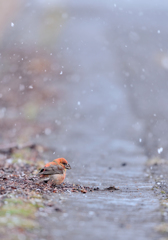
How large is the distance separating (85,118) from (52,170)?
1483 centimetres

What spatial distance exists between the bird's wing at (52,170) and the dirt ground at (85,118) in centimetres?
26

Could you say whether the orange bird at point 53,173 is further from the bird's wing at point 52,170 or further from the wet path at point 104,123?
the wet path at point 104,123

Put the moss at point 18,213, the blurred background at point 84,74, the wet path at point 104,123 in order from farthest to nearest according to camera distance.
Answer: the blurred background at point 84,74 → the wet path at point 104,123 → the moss at point 18,213

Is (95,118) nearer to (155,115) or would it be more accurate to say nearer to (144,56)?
(155,115)

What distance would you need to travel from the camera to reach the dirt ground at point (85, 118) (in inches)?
222

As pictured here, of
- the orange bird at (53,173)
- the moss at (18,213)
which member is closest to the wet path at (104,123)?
the moss at (18,213)

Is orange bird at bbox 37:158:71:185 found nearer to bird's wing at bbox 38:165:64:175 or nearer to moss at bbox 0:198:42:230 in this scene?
bird's wing at bbox 38:165:64:175

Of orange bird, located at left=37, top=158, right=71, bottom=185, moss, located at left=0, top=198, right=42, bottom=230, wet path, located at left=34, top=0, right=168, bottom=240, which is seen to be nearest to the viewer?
moss, located at left=0, top=198, right=42, bottom=230

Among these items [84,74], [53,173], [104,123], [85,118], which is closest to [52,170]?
[53,173]

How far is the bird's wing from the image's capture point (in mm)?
7686

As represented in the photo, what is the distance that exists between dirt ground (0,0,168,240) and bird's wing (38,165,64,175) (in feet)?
0.84

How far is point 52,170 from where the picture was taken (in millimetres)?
7734

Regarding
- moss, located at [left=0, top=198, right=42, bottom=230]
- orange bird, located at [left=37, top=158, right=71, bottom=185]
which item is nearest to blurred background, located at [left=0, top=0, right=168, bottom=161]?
orange bird, located at [left=37, top=158, right=71, bottom=185]

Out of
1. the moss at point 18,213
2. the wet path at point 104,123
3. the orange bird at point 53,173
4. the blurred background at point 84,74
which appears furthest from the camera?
the blurred background at point 84,74
